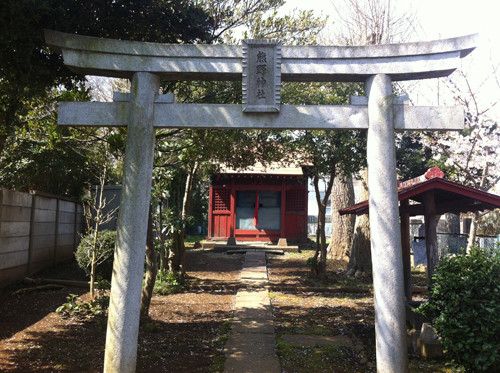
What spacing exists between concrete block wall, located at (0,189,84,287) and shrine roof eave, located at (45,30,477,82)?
523cm

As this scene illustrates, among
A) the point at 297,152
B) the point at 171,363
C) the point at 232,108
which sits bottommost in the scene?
the point at 171,363

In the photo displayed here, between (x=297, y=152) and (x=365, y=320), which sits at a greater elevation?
(x=297, y=152)

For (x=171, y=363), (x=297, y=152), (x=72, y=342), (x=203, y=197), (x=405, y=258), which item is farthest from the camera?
(x=203, y=197)

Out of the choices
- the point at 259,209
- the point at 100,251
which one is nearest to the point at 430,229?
the point at 100,251

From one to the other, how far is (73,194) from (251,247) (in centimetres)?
765

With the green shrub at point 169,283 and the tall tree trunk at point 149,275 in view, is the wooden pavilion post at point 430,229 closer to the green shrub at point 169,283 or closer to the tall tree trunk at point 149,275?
the tall tree trunk at point 149,275

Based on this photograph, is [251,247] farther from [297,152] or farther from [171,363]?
[171,363]

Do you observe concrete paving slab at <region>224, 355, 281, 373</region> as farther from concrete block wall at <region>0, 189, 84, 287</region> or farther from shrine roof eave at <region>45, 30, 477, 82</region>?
concrete block wall at <region>0, 189, 84, 287</region>

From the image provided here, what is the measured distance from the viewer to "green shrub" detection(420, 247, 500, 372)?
13.8 ft

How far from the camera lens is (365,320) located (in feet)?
23.4

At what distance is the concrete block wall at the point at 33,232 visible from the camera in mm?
8375

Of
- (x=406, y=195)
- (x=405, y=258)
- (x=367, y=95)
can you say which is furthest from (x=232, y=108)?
(x=405, y=258)

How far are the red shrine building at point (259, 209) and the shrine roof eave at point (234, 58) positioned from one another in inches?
575

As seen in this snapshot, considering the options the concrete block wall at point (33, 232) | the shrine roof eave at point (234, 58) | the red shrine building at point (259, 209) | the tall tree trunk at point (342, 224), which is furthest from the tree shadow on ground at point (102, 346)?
the red shrine building at point (259, 209)
